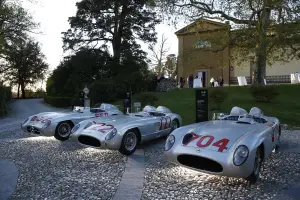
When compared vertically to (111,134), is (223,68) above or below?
above

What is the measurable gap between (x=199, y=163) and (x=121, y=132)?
2.32 m

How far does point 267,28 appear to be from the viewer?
18.5 m

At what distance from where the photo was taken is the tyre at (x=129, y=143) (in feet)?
20.9

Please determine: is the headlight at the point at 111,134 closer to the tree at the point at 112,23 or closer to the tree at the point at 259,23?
the tree at the point at 259,23

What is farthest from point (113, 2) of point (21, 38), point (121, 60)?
point (21, 38)

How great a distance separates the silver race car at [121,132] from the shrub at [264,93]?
10.4 metres

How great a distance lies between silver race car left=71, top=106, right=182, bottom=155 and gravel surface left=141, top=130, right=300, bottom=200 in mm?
949

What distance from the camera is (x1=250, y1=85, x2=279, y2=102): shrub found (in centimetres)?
1617

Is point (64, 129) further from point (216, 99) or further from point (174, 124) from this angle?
point (216, 99)

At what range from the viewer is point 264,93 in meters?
16.3

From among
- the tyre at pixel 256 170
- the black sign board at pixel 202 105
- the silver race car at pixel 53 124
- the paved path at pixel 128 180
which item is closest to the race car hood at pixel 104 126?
the paved path at pixel 128 180

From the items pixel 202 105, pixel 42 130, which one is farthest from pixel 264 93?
pixel 42 130

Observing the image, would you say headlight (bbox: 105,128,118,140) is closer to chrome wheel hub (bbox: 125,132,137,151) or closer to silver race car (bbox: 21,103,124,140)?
chrome wheel hub (bbox: 125,132,137,151)

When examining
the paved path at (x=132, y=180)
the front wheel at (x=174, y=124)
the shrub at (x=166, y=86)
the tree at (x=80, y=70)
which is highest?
the tree at (x=80, y=70)
